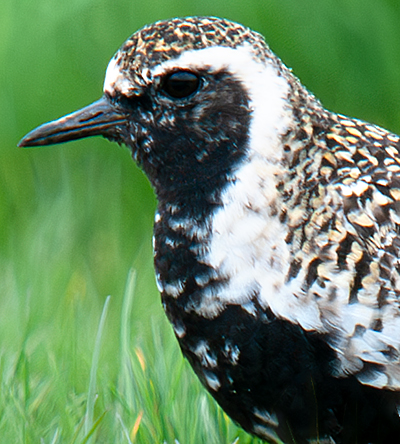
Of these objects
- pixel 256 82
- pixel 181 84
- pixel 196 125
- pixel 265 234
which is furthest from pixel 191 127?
pixel 265 234

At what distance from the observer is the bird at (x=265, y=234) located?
2.38 metres

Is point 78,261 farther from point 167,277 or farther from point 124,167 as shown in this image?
point 167,277

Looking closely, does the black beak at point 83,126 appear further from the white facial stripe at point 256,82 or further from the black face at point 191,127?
the white facial stripe at point 256,82

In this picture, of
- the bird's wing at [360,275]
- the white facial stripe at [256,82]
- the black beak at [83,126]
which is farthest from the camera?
the black beak at [83,126]

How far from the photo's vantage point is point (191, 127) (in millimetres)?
2545

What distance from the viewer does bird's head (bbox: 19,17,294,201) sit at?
2.50 metres

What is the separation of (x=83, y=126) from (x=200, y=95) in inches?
16.2

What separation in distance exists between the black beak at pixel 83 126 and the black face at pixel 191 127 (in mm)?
89

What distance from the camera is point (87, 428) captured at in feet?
9.37

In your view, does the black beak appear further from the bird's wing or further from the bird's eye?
the bird's wing

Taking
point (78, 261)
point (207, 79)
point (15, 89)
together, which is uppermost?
point (207, 79)

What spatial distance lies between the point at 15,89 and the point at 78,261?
128 centimetres

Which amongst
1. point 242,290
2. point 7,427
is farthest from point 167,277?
point 7,427

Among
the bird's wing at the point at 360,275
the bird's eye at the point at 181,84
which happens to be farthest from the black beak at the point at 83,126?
the bird's wing at the point at 360,275
